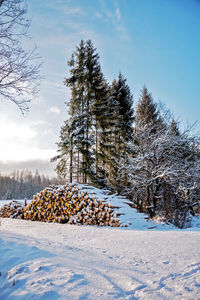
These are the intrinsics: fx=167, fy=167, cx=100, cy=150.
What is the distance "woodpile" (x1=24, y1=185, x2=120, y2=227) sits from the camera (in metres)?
5.87

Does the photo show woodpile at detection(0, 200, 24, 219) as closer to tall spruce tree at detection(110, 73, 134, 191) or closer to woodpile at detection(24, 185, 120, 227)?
woodpile at detection(24, 185, 120, 227)

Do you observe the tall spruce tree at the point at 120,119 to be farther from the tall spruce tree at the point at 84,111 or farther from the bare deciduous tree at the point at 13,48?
the bare deciduous tree at the point at 13,48

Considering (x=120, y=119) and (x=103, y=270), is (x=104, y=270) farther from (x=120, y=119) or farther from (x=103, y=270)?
(x=120, y=119)

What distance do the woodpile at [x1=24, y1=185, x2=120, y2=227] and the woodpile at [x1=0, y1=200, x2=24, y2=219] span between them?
48 cm

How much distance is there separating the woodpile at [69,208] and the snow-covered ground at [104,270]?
97.4 inches

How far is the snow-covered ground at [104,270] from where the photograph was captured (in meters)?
1.67

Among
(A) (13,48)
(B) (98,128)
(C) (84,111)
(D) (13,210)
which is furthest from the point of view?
(B) (98,128)

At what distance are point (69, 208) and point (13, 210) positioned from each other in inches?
139

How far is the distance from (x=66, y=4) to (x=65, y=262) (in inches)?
317

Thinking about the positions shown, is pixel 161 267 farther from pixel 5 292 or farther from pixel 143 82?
pixel 143 82

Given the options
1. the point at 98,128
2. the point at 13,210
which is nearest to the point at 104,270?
the point at 13,210

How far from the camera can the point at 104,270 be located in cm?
215

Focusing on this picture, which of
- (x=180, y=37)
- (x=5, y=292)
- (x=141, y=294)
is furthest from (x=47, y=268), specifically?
(x=180, y=37)

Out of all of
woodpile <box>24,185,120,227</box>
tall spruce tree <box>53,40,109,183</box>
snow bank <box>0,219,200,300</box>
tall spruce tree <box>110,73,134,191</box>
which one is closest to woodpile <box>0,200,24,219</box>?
woodpile <box>24,185,120,227</box>
